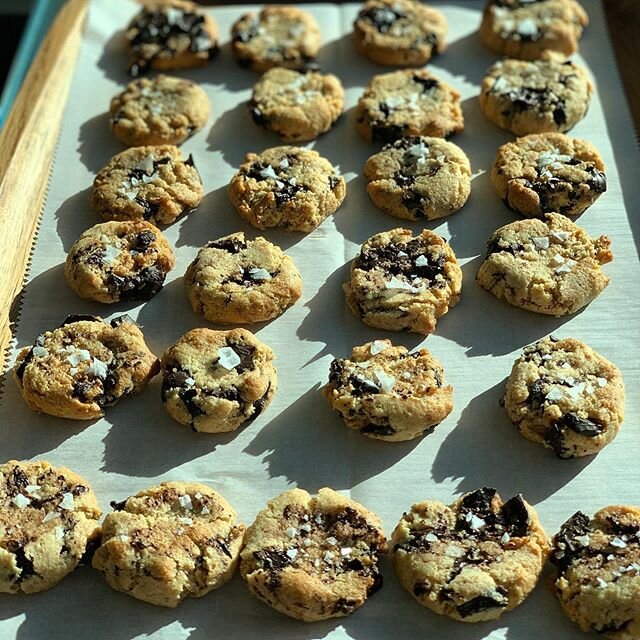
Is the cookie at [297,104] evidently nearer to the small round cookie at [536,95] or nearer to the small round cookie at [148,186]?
the small round cookie at [148,186]

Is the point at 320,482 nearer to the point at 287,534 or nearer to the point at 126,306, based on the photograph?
the point at 287,534

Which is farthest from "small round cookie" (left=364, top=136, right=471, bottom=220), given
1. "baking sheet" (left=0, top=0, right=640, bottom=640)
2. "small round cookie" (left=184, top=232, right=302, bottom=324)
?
"small round cookie" (left=184, top=232, right=302, bottom=324)

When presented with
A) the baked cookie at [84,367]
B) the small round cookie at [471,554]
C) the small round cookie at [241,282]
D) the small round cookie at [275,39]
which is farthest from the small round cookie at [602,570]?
the small round cookie at [275,39]

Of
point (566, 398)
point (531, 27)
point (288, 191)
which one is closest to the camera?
point (566, 398)

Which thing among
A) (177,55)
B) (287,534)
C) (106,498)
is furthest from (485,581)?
(177,55)

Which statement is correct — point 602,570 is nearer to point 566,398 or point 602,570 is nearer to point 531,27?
point 566,398

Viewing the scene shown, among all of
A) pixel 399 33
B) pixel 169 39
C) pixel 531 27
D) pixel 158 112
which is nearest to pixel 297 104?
pixel 158 112
